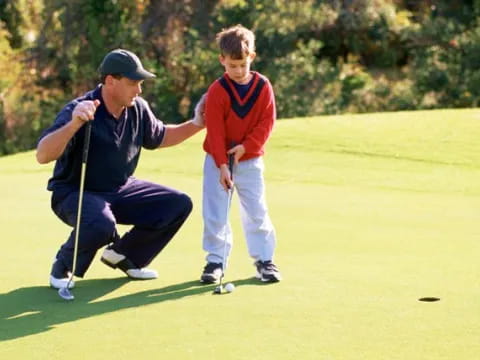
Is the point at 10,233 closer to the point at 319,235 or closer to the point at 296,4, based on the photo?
the point at 319,235

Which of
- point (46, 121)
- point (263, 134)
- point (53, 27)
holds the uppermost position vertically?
point (263, 134)

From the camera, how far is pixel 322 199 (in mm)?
10047

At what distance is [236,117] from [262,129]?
167mm

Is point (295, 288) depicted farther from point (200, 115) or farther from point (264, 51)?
point (264, 51)

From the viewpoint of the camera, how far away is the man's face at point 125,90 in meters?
6.19

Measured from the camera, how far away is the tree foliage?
25906 mm

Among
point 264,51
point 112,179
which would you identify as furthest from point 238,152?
point 264,51

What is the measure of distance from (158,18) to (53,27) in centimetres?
309

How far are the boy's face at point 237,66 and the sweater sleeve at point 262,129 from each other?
0.18m

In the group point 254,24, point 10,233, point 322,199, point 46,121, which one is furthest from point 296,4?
point 10,233

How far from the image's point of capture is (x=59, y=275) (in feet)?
20.4

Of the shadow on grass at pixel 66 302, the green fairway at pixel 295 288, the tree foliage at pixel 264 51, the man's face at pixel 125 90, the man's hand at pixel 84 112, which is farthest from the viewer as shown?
the tree foliage at pixel 264 51

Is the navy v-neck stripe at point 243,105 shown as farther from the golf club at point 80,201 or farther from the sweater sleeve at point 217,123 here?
the golf club at point 80,201

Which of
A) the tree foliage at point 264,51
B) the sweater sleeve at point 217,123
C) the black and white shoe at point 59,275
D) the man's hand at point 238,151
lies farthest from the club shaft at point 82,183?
the tree foliage at point 264,51
